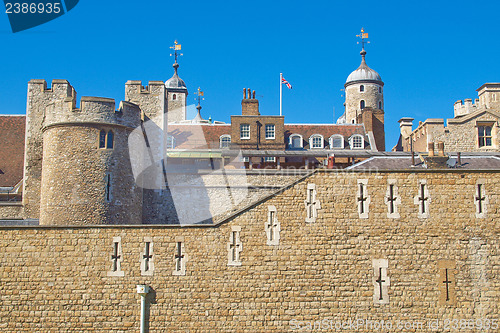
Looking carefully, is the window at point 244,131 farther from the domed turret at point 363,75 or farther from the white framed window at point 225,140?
the domed turret at point 363,75

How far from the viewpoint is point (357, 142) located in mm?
44375

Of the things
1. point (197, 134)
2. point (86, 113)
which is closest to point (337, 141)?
point (197, 134)

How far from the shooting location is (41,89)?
3177cm

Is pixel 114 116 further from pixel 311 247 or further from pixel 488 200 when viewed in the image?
pixel 488 200

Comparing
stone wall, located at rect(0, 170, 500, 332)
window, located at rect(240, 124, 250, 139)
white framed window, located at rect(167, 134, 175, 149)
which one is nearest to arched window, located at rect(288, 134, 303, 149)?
window, located at rect(240, 124, 250, 139)

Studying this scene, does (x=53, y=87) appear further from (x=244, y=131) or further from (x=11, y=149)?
(x=244, y=131)

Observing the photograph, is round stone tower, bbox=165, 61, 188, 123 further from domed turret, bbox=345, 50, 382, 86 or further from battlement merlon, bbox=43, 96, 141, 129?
battlement merlon, bbox=43, 96, 141, 129

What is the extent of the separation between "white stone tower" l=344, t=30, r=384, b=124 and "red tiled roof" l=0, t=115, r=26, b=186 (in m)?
31.3

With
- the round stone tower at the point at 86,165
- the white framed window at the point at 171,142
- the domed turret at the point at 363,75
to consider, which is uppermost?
the domed turret at the point at 363,75

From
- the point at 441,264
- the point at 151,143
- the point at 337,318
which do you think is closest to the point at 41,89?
the point at 151,143

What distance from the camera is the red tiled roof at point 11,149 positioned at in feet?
118

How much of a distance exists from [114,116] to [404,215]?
13.8 metres

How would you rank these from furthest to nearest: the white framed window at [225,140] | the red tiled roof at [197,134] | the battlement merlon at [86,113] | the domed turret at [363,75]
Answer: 1. the domed turret at [363,75]
2. the white framed window at [225,140]
3. the red tiled roof at [197,134]
4. the battlement merlon at [86,113]

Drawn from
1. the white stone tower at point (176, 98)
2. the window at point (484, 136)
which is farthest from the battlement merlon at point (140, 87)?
the white stone tower at point (176, 98)
